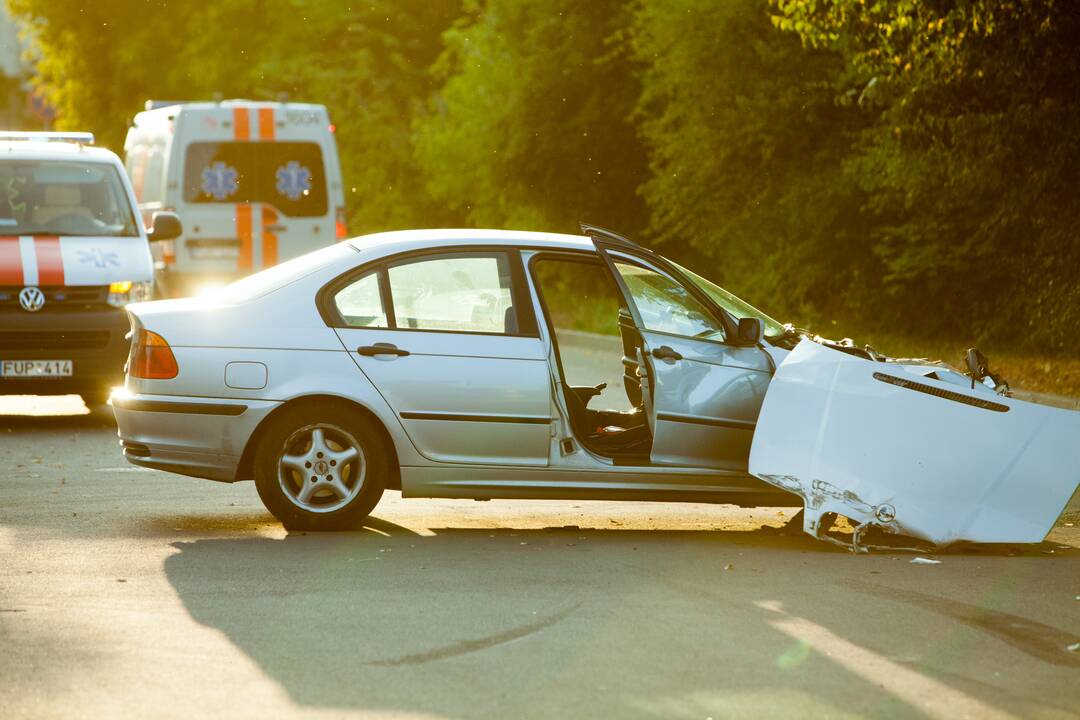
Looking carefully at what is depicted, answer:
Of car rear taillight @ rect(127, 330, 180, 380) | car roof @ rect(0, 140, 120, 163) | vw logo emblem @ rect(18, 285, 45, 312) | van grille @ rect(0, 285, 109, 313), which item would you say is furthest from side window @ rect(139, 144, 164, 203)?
car rear taillight @ rect(127, 330, 180, 380)

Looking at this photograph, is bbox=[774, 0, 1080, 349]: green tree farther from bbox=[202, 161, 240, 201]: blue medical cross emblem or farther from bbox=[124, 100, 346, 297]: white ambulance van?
bbox=[202, 161, 240, 201]: blue medical cross emblem

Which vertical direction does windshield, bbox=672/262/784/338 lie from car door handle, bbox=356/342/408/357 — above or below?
above

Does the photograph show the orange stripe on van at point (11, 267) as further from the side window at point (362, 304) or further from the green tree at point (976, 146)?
the green tree at point (976, 146)

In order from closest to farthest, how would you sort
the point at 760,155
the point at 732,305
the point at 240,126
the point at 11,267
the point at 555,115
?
1. the point at 732,305
2. the point at 11,267
3. the point at 240,126
4. the point at 760,155
5. the point at 555,115

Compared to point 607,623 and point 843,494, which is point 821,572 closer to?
point 843,494

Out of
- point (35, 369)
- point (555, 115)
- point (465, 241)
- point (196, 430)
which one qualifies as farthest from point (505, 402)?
→ point (555, 115)

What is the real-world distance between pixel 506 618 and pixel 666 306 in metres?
2.58

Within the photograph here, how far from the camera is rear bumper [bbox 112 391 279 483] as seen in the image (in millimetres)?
8789

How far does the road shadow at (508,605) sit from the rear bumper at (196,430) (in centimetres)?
39

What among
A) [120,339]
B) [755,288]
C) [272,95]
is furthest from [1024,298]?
[272,95]

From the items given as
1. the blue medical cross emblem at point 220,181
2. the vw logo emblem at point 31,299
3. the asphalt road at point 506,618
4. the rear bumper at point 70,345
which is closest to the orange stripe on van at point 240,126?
the blue medical cross emblem at point 220,181

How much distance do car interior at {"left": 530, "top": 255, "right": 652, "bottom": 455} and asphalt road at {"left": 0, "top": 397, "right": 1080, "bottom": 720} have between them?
0.49 m

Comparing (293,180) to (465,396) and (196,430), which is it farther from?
(465,396)

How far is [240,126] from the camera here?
20281mm
